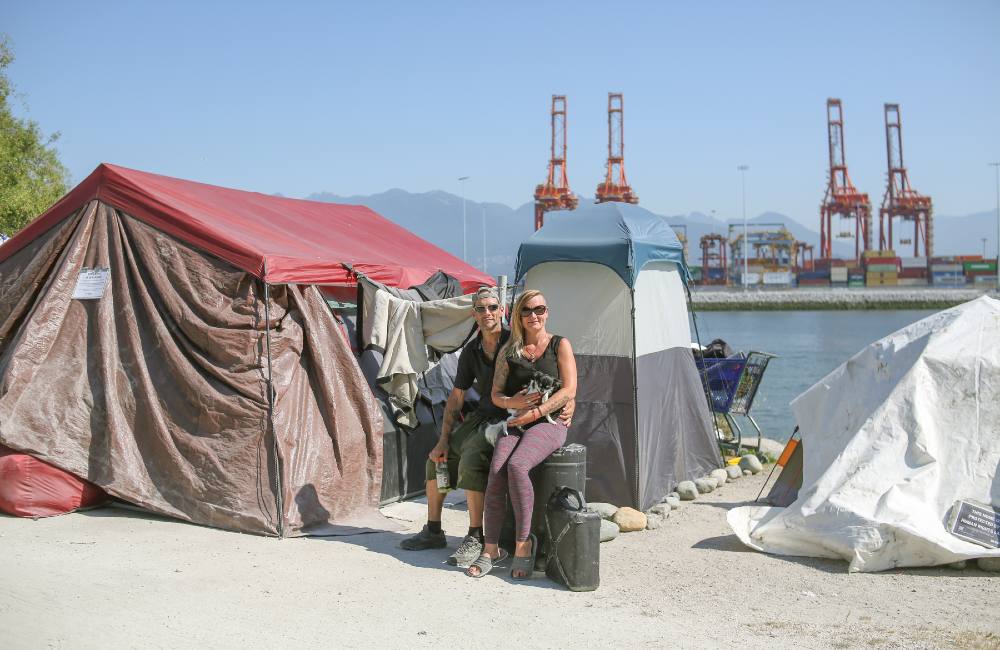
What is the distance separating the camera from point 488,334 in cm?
553

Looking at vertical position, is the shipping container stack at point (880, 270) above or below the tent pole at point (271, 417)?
above

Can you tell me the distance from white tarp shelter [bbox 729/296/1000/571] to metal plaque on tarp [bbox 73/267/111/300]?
442 centimetres

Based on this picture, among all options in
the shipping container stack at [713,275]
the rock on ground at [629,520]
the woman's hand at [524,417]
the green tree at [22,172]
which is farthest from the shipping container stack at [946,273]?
the woman's hand at [524,417]

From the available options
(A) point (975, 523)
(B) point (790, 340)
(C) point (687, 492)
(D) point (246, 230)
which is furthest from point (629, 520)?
(B) point (790, 340)

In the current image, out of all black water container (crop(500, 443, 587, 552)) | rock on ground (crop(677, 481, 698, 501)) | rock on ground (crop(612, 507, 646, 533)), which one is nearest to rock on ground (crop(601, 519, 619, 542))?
rock on ground (crop(612, 507, 646, 533))

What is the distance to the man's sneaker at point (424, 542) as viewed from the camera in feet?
18.7

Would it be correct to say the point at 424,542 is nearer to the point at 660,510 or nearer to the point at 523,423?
the point at 523,423

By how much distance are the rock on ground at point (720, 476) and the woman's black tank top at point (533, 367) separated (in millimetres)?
3266

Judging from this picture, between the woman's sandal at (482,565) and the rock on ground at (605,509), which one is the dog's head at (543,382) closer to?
the woman's sandal at (482,565)

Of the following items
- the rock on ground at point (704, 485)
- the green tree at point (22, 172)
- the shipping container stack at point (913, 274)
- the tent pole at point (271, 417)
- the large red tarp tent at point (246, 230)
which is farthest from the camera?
the shipping container stack at point (913, 274)

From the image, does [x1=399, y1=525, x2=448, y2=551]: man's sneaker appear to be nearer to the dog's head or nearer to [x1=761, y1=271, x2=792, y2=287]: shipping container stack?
the dog's head

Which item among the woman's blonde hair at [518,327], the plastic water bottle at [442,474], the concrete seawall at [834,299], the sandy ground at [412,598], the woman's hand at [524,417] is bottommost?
the sandy ground at [412,598]

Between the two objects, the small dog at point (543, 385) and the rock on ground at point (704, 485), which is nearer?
the small dog at point (543, 385)

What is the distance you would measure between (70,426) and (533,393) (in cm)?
315
